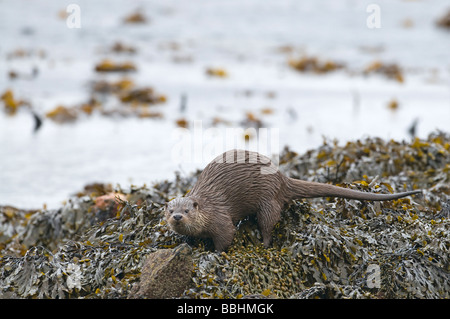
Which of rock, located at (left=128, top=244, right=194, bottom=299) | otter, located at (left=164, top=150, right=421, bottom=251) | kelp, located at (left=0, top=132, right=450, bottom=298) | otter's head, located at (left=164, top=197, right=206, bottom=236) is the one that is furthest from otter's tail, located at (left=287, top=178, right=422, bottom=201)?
rock, located at (left=128, top=244, right=194, bottom=299)

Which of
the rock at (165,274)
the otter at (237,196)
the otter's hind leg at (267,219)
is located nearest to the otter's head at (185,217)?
the otter at (237,196)

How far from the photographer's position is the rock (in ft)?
10.4

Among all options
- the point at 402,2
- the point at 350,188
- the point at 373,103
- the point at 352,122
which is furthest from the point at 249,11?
the point at 350,188

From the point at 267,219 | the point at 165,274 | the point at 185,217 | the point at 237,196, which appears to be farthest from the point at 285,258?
the point at 165,274

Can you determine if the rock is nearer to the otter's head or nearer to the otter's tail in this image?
the otter's head

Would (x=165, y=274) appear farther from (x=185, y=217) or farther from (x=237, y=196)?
(x=237, y=196)

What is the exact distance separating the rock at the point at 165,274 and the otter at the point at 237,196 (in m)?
0.22

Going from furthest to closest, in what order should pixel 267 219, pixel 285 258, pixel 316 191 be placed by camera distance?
pixel 316 191 < pixel 267 219 < pixel 285 258

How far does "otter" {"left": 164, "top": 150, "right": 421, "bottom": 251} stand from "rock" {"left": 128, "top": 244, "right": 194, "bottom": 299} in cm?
22

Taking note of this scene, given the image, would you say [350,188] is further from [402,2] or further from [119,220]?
[402,2]

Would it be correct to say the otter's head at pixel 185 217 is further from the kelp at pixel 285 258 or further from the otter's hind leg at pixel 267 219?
the otter's hind leg at pixel 267 219

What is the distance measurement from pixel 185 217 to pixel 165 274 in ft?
1.25

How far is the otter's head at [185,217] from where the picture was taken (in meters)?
3.44

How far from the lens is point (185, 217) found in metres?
3.44
